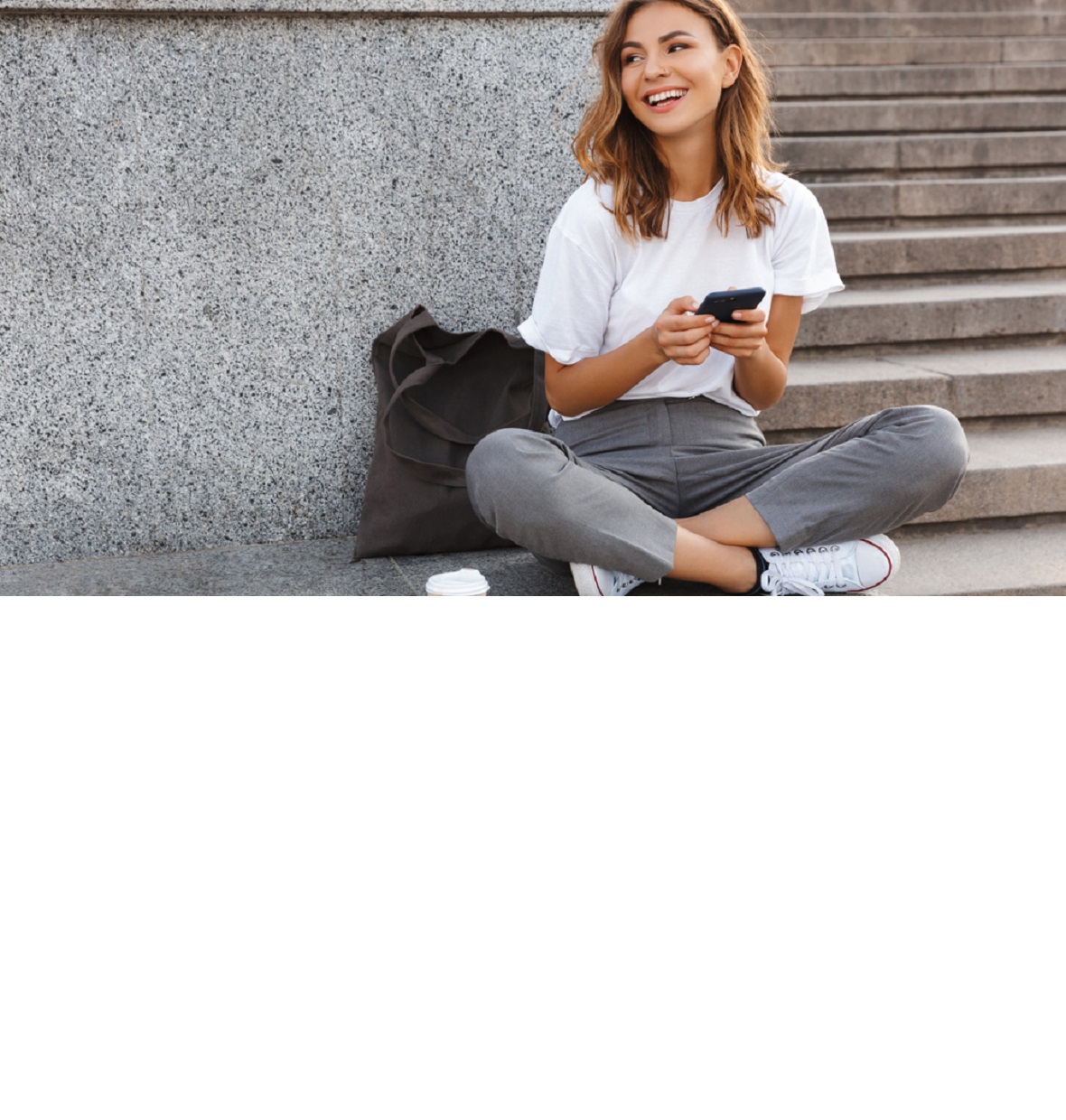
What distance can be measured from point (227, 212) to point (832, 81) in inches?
150

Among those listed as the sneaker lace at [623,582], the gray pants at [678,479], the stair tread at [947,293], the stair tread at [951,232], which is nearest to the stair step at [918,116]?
the stair tread at [951,232]

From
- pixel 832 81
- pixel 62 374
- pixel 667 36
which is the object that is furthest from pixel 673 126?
pixel 832 81

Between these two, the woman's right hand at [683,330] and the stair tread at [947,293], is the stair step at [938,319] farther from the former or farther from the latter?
the woman's right hand at [683,330]

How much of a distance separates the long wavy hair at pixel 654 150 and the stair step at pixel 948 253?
1.96m

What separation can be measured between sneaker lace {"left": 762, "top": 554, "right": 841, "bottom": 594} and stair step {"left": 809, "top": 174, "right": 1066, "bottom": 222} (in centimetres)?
268

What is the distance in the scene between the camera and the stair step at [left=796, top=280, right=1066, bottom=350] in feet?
14.7

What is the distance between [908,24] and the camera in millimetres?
7062

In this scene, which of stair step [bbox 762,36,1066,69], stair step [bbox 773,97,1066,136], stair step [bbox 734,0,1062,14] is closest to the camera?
stair step [bbox 773,97,1066,136]

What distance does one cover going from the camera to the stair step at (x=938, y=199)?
5266mm

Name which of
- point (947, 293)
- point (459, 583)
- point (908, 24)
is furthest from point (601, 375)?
point (908, 24)

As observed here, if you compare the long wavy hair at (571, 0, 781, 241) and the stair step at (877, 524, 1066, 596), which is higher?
the long wavy hair at (571, 0, 781, 241)

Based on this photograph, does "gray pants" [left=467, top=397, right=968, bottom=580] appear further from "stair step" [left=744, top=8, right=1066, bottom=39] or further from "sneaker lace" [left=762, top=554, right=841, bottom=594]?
"stair step" [left=744, top=8, right=1066, bottom=39]

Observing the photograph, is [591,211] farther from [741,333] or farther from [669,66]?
[741,333]

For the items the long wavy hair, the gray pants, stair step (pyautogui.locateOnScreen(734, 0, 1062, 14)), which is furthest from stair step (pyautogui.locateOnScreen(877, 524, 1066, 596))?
stair step (pyautogui.locateOnScreen(734, 0, 1062, 14))
